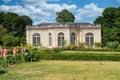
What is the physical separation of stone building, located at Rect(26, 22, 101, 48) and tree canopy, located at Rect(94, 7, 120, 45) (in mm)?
3468

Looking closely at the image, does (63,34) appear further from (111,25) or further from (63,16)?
(63,16)

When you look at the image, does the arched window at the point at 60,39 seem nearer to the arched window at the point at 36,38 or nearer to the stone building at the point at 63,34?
the stone building at the point at 63,34

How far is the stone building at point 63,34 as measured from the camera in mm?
48625

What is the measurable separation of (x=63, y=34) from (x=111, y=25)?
516 inches

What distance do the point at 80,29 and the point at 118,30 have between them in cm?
718

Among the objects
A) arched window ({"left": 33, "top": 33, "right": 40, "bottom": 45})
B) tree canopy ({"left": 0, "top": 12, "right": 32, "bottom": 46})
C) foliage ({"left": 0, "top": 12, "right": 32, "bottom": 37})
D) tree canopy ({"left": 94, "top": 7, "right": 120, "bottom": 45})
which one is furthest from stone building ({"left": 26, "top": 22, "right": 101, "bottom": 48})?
foliage ({"left": 0, "top": 12, "right": 32, "bottom": 37})

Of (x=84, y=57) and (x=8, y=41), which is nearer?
(x=84, y=57)

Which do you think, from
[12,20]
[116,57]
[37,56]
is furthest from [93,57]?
[12,20]

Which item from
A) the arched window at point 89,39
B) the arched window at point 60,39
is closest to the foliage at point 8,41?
the arched window at point 60,39

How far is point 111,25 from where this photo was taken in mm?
57000

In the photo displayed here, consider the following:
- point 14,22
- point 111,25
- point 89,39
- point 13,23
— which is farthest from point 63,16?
point 89,39

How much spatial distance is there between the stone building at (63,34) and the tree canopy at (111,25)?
11.4 feet

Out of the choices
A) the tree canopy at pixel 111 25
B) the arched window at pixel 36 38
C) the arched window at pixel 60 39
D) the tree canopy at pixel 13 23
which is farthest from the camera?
the tree canopy at pixel 13 23

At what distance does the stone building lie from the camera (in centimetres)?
4862
